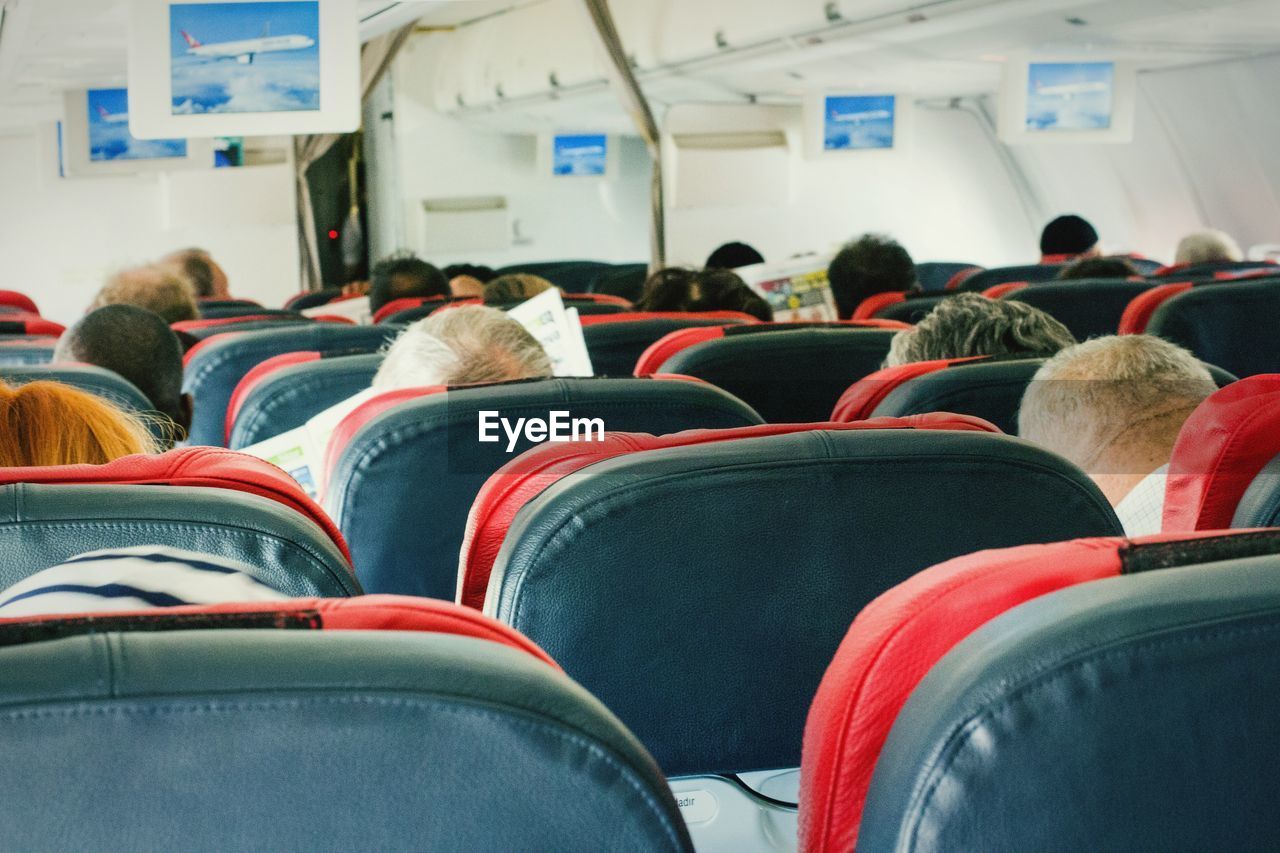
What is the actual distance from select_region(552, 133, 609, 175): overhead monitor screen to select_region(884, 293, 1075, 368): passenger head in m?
13.3

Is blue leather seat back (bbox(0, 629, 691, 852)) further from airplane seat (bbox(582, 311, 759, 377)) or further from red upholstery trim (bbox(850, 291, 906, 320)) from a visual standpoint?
red upholstery trim (bbox(850, 291, 906, 320))

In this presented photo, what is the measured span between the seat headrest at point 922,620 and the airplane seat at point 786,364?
2.07 m

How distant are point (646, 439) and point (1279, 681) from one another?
957 mm

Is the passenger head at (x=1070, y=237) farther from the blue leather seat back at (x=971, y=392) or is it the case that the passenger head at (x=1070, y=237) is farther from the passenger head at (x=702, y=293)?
the blue leather seat back at (x=971, y=392)

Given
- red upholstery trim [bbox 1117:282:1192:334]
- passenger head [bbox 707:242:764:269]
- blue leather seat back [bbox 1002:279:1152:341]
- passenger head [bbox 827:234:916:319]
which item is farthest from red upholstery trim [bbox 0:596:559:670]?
passenger head [bbox 707:242:764:269]

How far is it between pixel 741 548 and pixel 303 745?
2.70 ft

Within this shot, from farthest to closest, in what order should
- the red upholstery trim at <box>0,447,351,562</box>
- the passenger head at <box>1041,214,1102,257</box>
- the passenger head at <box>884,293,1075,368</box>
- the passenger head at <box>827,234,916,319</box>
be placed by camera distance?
the passenger head at <box>1041,214,1102,257</box> → the passenger head at <box>827,234,916,319</box> → the passenger head at <box>884,293,1075,368</box> → the red upholstery trim at <box>0,447,351,562</box>

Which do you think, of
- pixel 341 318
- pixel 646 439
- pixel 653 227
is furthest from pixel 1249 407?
pixel 653 227

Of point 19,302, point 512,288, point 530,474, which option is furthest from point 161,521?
point 19,302

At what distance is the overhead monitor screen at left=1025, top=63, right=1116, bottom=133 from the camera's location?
34.5 feet

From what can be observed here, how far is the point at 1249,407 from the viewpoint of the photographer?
1663 millimetres

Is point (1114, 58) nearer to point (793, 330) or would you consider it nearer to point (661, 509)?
point (793, 330)

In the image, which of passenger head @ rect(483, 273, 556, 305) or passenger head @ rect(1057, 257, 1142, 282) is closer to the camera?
passenger head @ rect(483, 273, 556, 305)

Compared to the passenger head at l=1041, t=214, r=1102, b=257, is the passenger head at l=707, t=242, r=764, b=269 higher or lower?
lower
